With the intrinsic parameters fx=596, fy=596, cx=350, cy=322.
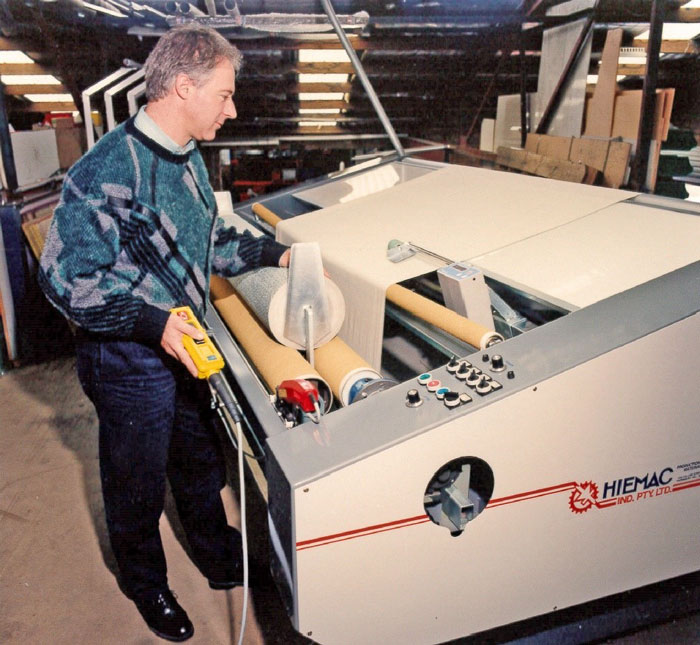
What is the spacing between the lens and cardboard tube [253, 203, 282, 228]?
2411 mm

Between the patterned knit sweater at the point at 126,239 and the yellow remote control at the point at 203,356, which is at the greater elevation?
the patterned knit sweater at the point at 126,239

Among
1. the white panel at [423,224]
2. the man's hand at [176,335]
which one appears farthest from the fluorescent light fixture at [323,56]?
the man's hand at [176,335]

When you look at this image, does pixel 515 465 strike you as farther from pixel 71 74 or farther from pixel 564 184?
pixel 71 74

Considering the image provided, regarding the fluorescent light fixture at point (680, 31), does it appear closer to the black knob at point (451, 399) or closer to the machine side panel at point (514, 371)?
the machine side panel at point (514, 371)

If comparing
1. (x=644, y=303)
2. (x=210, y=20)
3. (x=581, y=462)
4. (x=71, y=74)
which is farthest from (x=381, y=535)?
(x=71, y=74)

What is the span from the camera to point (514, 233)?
1653 millimetres

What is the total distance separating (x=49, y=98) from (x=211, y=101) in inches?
196

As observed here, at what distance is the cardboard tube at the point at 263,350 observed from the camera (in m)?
1.23

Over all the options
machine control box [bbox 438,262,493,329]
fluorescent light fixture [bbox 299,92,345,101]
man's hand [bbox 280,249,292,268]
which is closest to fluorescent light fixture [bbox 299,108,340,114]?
fluorescent light fixture [bbox 299,92,345,101]

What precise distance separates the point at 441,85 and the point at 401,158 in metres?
3.31

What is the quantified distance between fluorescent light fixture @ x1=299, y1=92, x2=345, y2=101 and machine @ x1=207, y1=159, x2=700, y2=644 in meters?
4.81

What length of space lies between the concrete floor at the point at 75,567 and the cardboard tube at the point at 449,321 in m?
0.90

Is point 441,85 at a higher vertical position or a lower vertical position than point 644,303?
higher

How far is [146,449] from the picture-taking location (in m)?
1.34
